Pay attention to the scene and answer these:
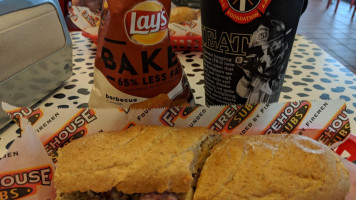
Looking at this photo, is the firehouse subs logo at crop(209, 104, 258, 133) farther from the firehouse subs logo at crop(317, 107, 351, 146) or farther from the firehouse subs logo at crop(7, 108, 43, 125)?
the firehouse subs logo at crop(7, 108, 43, 125)

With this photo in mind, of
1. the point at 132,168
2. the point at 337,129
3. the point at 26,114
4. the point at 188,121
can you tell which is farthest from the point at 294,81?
the point at 26,114

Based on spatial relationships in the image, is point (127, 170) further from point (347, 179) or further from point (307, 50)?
point (307, 50)

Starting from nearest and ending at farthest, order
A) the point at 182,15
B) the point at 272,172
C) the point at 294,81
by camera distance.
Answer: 1. the point at 272,172
2. the point at 294,81
3. the point at 182,15

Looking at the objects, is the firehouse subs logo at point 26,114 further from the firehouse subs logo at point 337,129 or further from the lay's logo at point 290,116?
the firehouse subs logo at point 337,129

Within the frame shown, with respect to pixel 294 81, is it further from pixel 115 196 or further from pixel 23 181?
pixel 23 181

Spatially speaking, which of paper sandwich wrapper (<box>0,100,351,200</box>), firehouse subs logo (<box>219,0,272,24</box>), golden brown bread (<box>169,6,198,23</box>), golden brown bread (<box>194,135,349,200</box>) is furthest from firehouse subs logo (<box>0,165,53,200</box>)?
golden brown bread (<box>169,6,198,23</box>)

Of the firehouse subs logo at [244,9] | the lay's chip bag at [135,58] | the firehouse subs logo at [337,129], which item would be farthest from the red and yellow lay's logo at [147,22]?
the firehouse subs logo at [337,129]
